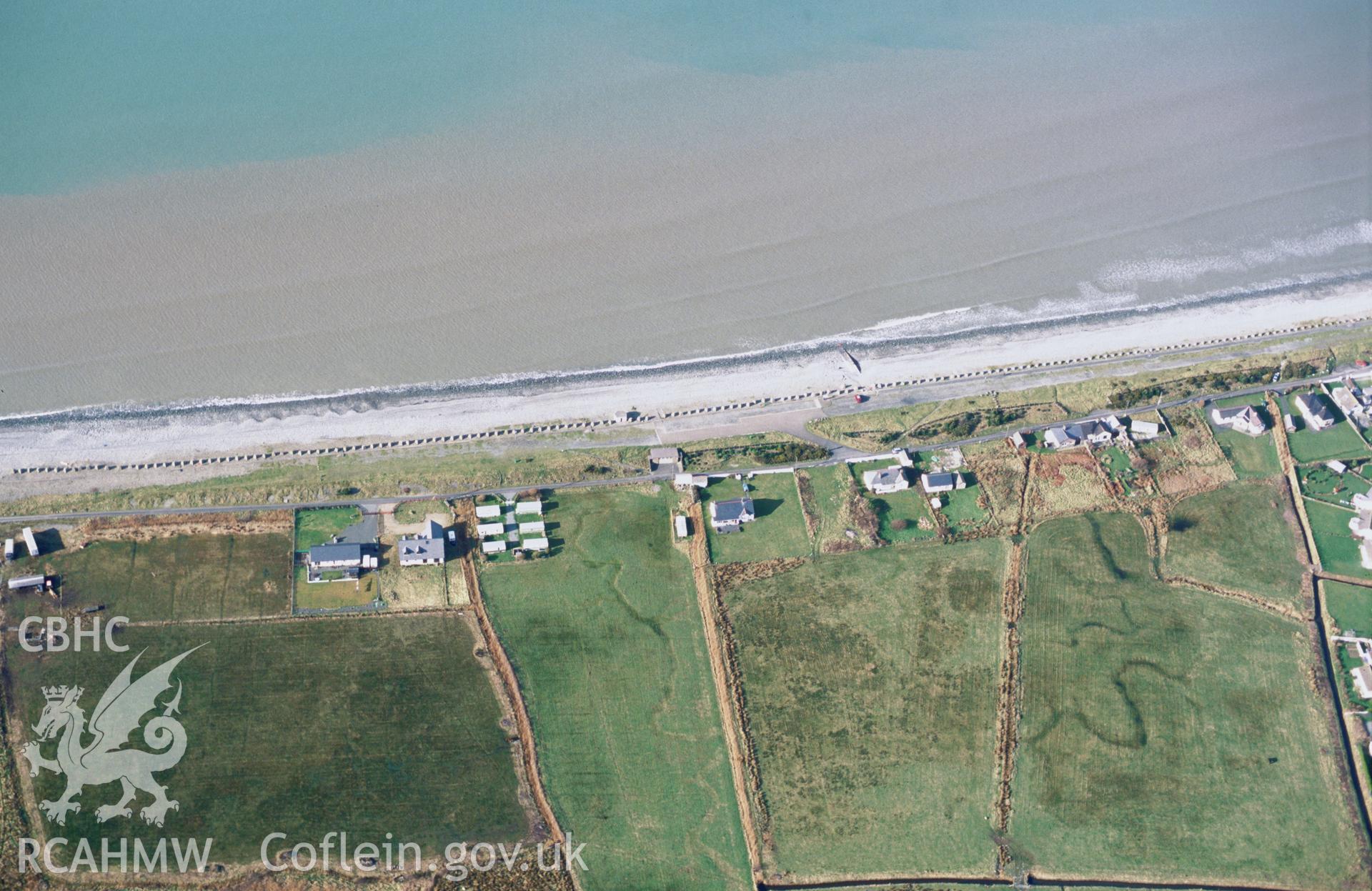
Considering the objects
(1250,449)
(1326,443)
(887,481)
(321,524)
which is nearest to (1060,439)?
(887,481)

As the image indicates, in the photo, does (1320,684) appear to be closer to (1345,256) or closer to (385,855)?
(1345,256)

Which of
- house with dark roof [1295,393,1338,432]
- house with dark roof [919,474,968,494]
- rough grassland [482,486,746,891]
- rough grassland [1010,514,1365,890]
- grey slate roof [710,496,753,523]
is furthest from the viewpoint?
house with dark roof [1295,393,1338,432]

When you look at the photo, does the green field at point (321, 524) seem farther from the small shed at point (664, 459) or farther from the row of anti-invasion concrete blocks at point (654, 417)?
the small shed at point (664, 459)

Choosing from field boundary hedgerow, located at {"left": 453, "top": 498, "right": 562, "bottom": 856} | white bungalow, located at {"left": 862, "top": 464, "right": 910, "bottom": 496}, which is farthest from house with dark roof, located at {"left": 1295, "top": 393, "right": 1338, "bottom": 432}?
field boundary hedgerow, located at {"left": 453, "top": 498, "right": 562, "bottom": 856}

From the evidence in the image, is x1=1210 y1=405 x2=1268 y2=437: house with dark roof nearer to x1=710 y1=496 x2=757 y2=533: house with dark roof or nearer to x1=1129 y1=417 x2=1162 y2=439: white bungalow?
x1=1129 y1=417 x2=1162 y2=439: white bungalow

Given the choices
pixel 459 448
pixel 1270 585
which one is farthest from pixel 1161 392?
pixel 459 448

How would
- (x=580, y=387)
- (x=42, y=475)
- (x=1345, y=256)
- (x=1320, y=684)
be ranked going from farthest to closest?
1. (x=1345, y=256)
2. (x=580, y=387)
3. (x=42, y=475)
4. (x=1320, y=684)
